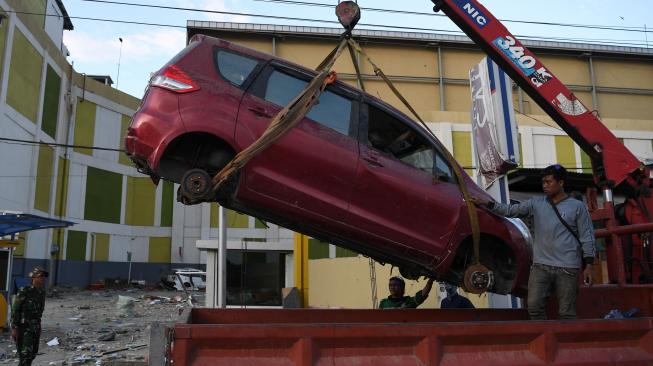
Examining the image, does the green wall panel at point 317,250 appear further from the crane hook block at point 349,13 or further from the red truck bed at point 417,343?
the red truck bed at point 417,343

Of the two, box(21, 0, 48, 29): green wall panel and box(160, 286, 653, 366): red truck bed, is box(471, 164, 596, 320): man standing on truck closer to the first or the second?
box(160, 286, 653, 366): red truck bed

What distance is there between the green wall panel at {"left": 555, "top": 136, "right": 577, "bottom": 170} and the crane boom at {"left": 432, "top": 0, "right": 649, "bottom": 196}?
1020 inches

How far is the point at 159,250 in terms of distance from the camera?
41.5 meters

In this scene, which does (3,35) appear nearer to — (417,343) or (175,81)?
(175,81)

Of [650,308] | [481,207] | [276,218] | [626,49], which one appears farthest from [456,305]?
[626,49]

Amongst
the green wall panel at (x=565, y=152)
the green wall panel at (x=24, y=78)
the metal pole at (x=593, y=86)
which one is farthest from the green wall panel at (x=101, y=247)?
the metal pole at (x=593, y=86)

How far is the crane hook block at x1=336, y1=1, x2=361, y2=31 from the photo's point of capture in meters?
4.84

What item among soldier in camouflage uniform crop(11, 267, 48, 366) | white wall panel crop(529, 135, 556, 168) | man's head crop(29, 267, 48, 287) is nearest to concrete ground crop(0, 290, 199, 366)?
soldier in camouflage uniform crop(11, 267, 48, 366)

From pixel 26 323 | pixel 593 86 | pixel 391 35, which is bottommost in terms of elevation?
pixel 26 323

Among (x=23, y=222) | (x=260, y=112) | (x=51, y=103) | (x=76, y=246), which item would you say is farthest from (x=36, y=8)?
(x=260, y=112)

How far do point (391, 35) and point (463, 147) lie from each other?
26.4 ft

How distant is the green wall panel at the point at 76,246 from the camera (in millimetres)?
34781

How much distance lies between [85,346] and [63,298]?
17.6 meters

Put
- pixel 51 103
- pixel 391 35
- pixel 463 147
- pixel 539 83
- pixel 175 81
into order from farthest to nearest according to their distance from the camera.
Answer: pixel 51 103, pixel 391 35, pixel 463 147, pixel 539 83, pixel 175 81
